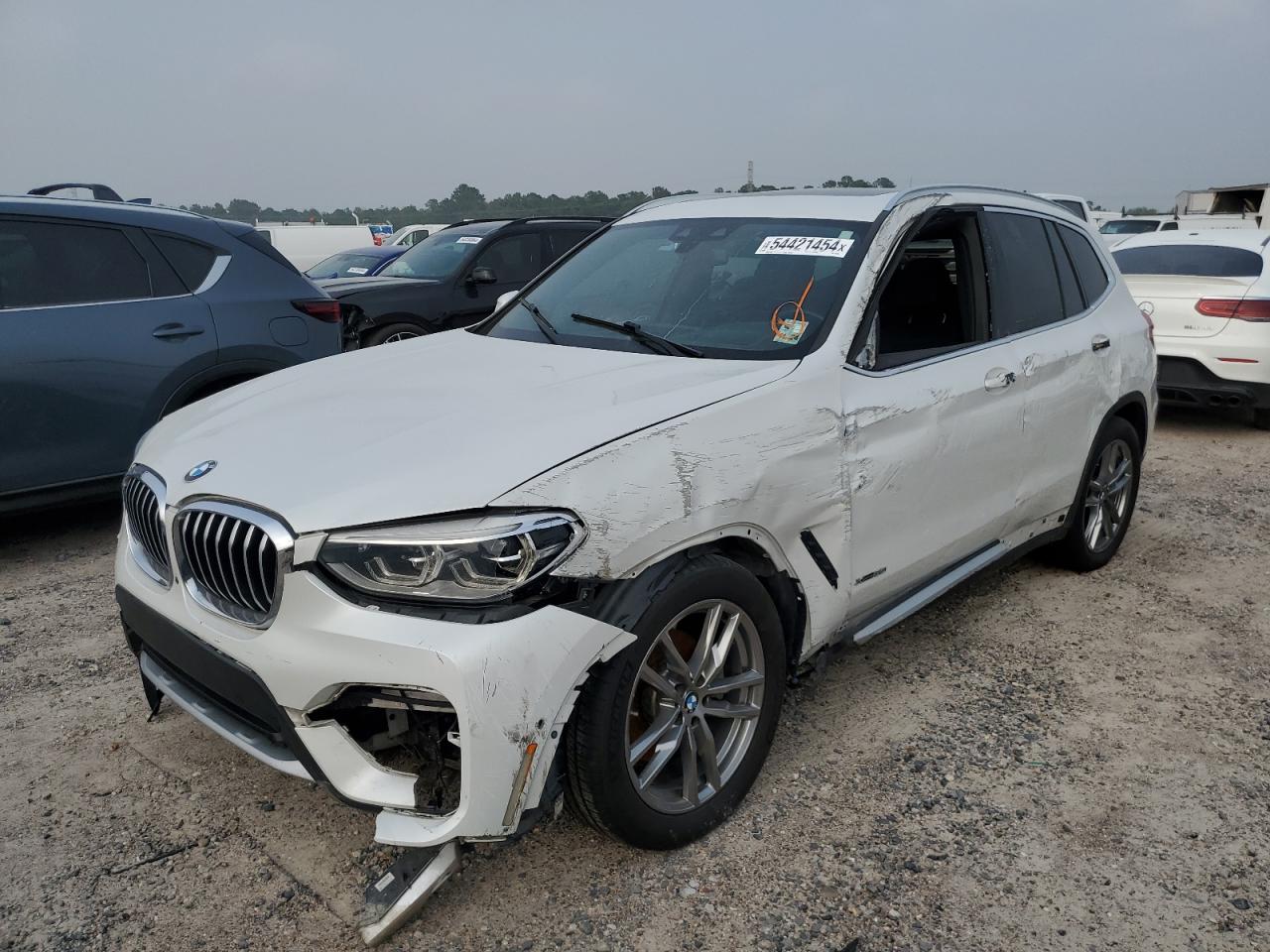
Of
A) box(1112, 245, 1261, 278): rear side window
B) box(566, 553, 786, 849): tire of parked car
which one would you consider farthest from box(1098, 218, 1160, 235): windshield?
box(566, 553, 786, 849): tire of parked car

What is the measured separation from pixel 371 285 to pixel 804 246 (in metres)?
6.37

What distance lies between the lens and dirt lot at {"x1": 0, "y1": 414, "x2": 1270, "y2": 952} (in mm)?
2334

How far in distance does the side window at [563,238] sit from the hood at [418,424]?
6.56 meters

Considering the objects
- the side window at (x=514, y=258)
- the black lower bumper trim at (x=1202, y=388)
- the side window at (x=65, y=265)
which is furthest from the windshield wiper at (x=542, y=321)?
the black lower bumper trim at (x=1202, y=388)

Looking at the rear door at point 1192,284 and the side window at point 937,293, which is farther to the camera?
the rear door at point 1192,284

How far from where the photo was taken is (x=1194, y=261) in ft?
26.5

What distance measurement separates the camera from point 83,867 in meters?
2.53

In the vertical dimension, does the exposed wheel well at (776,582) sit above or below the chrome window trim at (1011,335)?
below

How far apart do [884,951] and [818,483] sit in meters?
1.19

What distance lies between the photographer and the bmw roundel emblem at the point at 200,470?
2400mm

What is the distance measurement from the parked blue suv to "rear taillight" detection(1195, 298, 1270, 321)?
687 centimetres

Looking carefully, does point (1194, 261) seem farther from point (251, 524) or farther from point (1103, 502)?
point (251, 524)

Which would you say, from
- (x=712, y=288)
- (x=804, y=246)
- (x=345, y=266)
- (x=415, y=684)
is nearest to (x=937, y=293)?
(x=804, y=246)

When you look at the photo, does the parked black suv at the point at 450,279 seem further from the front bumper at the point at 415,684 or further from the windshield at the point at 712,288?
the front bumper at the point at 415,684
